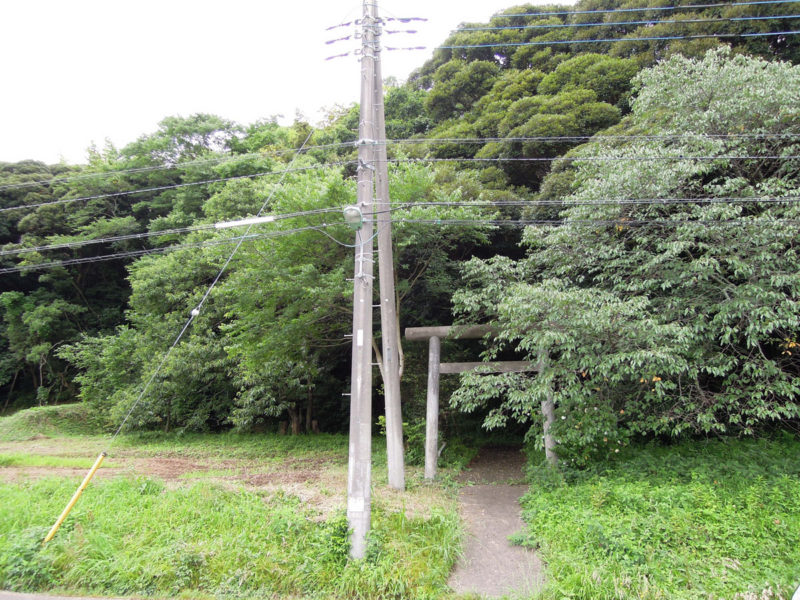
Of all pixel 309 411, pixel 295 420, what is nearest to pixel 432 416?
pixel 309 411

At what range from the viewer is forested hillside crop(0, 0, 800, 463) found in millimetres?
6402

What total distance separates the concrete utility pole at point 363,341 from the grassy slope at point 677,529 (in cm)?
214

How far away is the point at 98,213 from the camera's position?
22.6 meters

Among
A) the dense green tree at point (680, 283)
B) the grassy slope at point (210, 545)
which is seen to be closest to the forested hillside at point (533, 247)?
the dense green tree at point (680, 283)

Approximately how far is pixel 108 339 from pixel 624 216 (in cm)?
1910

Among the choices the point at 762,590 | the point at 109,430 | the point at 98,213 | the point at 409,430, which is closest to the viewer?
the point at 762,590

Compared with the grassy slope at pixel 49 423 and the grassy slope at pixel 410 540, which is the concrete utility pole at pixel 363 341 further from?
the grassy slope at pixel 49 423

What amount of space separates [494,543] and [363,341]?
3.25 m

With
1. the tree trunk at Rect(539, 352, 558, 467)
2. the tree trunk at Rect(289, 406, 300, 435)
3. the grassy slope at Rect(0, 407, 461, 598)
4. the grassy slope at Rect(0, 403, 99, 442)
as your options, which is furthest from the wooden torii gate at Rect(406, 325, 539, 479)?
the grassy slope at Rect(0, 403, 99, 442)

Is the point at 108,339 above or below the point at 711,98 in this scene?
below

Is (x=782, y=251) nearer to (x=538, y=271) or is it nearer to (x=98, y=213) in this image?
(x=538, y=271)

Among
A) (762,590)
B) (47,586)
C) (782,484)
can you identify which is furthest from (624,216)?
(47,586)

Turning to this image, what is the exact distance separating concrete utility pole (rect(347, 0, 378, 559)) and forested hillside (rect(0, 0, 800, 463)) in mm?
2037

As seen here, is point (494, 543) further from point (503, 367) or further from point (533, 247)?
point (533, 247)
